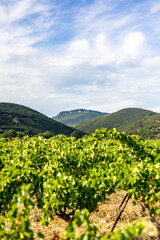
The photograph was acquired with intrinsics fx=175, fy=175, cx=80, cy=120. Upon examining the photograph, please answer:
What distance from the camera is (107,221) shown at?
7172mm

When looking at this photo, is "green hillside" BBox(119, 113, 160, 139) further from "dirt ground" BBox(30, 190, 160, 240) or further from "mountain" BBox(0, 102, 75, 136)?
"dirt ground" BBox(30, 190, 160, 240)

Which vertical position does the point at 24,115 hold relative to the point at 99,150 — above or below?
above

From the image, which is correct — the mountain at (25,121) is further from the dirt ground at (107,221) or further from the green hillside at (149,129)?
the dirt ground at (107,221)

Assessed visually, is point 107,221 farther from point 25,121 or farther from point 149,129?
point 149,129

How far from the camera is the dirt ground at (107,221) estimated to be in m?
5.81

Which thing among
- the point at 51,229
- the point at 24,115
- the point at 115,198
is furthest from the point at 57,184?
the point at 24,115

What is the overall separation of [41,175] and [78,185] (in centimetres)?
120

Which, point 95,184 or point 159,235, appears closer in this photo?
point 95,184

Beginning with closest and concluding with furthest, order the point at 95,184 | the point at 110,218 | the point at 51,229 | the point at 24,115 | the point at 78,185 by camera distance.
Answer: the point at 95,184 → the point at 78,185 → the point at 51,229 → the point at 110,218 → the point at 24,115

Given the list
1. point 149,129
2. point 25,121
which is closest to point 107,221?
point 25,121

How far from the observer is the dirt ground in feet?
19.0

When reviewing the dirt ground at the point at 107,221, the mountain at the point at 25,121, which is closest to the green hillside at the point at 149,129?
the mountain at the point at 25,121

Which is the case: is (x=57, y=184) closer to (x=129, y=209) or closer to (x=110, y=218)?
(x=110, y=218)

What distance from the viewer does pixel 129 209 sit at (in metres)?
7.96
